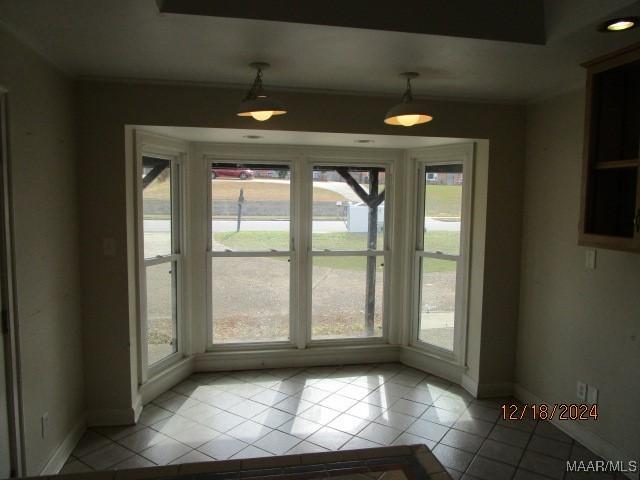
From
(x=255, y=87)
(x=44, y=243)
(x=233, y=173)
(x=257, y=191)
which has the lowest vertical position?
(x=44, y=243)

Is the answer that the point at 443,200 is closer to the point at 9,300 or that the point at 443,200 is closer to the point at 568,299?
the point at 568,299

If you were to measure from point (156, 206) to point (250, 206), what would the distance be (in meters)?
0.83

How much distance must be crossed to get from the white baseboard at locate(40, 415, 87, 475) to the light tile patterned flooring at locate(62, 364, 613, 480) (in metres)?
0.04

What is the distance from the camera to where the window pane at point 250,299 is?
4.11 metres

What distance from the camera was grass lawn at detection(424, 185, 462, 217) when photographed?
3840 millimetres

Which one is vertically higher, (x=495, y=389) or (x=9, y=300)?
(x=9, y=300)

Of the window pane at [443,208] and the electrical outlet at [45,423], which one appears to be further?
the window pane at [443,208]

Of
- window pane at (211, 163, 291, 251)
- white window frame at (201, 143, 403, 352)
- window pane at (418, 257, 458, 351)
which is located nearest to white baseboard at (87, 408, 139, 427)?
white window frame at (201, 143, 403, 352)

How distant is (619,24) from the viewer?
6.30 feet

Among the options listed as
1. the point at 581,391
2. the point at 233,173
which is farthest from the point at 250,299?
the point at 581,391

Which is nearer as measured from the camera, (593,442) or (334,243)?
(593,442)

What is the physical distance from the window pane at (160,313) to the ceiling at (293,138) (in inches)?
41.9
